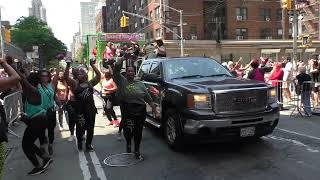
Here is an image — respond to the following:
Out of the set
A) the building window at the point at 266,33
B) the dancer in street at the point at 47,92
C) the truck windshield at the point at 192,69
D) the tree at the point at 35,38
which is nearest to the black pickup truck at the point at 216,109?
the truck windshield at the point at 192,69

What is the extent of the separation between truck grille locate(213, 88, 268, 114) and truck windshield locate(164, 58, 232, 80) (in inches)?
59.7

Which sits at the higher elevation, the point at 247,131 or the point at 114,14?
the point at 114,14

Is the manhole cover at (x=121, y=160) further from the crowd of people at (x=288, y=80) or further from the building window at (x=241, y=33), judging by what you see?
the building window at (x=241, y=33)

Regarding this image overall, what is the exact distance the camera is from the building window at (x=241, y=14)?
62812 mm

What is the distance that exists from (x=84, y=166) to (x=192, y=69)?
3089 millimetres

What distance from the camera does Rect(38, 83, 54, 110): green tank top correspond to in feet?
25.9

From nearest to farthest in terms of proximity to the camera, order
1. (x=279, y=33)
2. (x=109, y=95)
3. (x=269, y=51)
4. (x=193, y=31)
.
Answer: (x=109, y=95)
(x=193, y=31)
(x=269, y=51)
(x=279, y=33)

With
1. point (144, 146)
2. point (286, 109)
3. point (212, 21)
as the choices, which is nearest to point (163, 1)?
point (212, 21)

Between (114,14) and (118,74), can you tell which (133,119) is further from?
(114,14)

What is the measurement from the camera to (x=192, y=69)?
956 centimetres

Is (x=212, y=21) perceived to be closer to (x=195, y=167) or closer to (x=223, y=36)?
(x=223, y=36)

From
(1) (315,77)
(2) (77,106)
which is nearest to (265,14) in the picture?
(1) (315,77)

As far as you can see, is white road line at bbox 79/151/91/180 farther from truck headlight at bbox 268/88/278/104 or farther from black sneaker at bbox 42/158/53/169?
truck headlight at bbox 268/88/278/104

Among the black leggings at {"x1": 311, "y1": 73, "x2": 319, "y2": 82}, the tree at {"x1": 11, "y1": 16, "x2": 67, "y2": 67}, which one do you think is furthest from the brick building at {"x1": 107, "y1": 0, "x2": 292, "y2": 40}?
the black leggings at {"x1": 311, "y1": 73, "x2": 319, "y2": 82}
